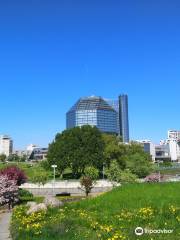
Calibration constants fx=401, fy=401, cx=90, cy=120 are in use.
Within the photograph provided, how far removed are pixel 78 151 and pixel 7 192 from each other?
5607cm

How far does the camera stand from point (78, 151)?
318ft

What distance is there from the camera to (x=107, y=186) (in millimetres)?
77812

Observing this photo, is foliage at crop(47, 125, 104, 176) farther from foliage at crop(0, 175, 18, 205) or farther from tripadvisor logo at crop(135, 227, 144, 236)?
tripadvisor logo at crop(135, 227, 144, 236)

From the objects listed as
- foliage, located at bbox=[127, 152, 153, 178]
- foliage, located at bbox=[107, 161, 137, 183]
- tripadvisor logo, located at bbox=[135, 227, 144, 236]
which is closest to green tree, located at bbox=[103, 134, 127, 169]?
foliage, located at bbox=[127, 152, 153, 178]

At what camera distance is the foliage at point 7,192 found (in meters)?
41.0

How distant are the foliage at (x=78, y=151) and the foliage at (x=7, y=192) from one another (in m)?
53.9

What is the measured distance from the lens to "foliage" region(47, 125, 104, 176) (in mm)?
96375

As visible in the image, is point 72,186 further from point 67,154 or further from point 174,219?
point 174,219

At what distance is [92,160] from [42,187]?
791 inches

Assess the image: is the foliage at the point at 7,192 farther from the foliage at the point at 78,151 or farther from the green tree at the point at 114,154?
the green tree at the point at 114,154

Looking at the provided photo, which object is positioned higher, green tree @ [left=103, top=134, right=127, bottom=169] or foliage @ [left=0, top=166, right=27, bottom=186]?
green tree @ [left=103, top=134, right=127, bottom=169]

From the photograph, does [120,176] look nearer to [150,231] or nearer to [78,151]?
[78,151]

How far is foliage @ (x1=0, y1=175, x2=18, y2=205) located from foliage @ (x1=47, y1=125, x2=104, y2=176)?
5386 cm

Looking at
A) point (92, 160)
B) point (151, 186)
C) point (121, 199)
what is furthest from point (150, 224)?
point (92, 160)
